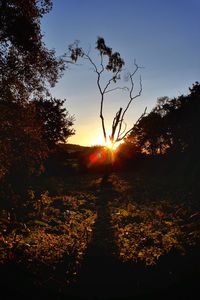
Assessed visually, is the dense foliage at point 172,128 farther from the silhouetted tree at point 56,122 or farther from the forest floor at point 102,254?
the forest floor at point 102,254

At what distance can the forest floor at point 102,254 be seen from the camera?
960 centimetres

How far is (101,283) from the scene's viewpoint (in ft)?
34.9

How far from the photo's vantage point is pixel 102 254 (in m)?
13.6

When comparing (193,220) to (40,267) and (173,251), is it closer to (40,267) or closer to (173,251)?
(173,251)

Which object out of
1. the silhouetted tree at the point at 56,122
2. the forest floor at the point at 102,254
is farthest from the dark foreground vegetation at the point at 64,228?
the silhouetted tree at the point at 56,122

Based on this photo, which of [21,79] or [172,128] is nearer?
[21,79]

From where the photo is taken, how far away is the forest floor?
31.5 feet

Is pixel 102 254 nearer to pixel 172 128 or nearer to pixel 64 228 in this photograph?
pixel 64 228

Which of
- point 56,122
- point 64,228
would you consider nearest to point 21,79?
point 64,228

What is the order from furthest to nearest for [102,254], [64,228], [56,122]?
[56,122]
[64,228]
[102,254]

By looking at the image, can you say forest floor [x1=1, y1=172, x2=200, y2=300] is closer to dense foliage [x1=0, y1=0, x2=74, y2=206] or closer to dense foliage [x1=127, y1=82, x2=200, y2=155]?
dense foliage [x1=0, y1=0, x2=74, y2=206]

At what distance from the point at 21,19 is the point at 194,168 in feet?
117

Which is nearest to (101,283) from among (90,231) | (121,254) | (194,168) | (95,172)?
(121,254)

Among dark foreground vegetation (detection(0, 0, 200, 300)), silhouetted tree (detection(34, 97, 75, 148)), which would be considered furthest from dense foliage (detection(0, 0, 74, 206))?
silhouetted tree (detection(34, 97, 75, 148))
